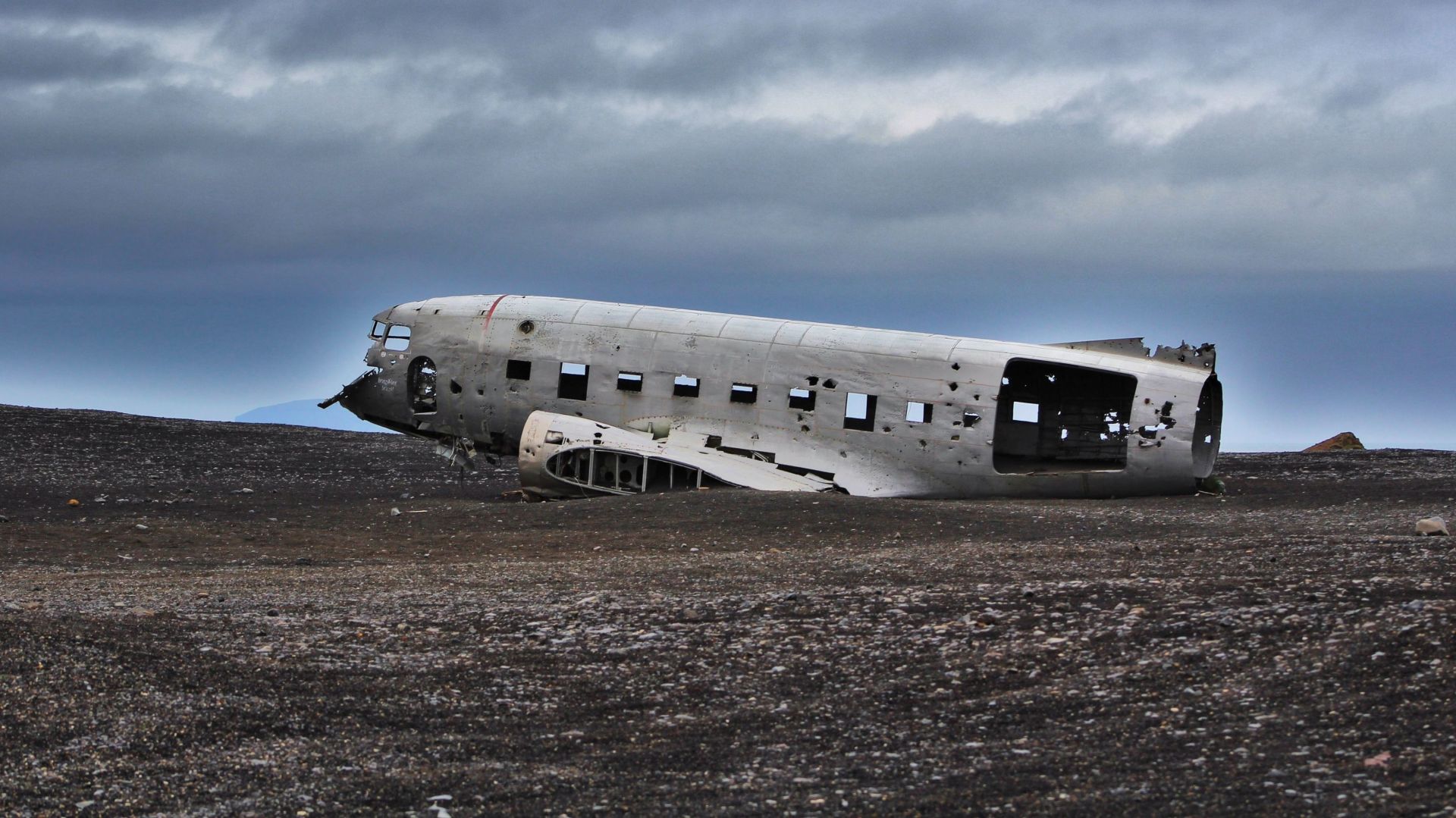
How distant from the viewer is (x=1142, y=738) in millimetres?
7906

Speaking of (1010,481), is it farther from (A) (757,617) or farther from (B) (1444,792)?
(B) (1444,792)

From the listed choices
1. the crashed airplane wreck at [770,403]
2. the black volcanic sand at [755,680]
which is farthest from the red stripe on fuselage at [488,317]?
the black volcanic sand at [755,680]

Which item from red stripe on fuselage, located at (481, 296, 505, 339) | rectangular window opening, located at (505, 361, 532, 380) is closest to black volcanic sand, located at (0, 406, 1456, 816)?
rectangular window opening, located at (505, 361, 532, 380)

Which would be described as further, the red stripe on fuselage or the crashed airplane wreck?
the red stripe on fuselage

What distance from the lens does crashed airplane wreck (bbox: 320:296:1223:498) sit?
24.1 metres

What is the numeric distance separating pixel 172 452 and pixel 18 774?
31285mm

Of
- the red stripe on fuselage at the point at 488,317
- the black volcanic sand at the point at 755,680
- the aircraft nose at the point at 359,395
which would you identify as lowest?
the black volcanic sand at the point at 755,680

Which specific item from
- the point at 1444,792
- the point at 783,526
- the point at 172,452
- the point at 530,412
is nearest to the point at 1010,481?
the point at 783,526

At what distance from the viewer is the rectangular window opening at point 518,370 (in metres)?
25.6

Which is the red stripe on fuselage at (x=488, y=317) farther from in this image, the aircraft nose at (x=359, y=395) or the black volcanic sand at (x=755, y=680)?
the black volcanic sand at (x=755, y=680)

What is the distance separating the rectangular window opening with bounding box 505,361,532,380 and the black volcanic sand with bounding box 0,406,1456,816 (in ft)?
26.5

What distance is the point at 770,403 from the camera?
24.7 meters

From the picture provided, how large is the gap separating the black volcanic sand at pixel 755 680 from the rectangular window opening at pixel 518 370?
318 inches

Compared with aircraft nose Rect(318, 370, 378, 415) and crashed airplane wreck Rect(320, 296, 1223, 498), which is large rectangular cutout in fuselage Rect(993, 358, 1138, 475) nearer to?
crashed airplane wreck Rect(320, 296, 1223, 498)
